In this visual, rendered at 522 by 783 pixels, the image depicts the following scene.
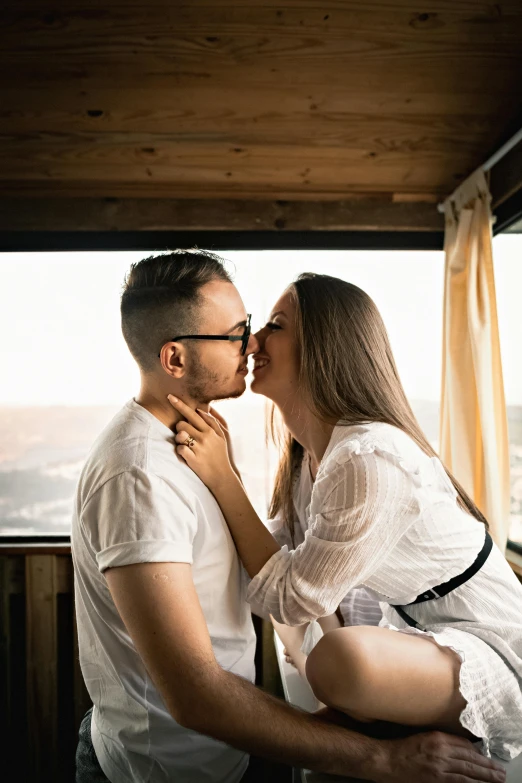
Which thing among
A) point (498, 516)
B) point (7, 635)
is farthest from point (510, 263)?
point (7, 635)

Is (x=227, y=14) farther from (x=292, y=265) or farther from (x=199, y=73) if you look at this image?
(x=292, y=265)

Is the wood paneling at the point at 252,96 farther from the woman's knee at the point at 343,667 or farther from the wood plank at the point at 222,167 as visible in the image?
the woman's knee at the point at 343,667

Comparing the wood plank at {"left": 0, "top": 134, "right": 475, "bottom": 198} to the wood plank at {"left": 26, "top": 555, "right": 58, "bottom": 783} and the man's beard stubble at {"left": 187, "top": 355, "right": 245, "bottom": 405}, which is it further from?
the wood plank at {"left": 26, "top": 555, "right": 58, "bottom": 783}

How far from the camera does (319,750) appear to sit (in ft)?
3.68

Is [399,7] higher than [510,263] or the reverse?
higher

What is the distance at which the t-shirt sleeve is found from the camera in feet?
3.50

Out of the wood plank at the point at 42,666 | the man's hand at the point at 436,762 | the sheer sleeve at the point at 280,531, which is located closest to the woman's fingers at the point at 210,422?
the sheer sleeve at the point at 280,531

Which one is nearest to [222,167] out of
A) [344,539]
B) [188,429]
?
[188,429]

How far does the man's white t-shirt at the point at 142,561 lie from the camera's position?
3.63 ft

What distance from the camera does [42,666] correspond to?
2.44 m

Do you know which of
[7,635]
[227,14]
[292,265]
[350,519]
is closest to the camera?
[350,519]

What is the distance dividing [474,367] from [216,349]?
1331mm

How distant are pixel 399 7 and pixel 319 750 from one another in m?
2.05

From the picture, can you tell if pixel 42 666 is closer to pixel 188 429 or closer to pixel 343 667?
pixel 188 429
